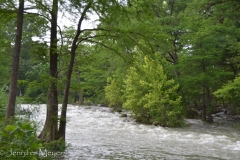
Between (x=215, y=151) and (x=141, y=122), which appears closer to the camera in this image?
(x=215, y=151)

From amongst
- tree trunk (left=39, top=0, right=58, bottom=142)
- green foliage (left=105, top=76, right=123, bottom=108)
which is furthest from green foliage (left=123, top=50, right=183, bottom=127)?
tree trunk (left=39, top=0, right=58, bottom=142)

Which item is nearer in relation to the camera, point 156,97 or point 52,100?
point 52,100

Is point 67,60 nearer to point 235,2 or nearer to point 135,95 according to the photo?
point 235,2

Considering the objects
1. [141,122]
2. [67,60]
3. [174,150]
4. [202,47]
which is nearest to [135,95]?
[141,122]

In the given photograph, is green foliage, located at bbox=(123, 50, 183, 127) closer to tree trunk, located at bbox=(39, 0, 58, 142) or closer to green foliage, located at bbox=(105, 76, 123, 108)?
green foliage, located at bbox=(105, 76, 123, 108)

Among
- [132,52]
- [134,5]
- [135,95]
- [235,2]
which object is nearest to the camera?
[134,5]

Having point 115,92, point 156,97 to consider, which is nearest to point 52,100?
point 156,97

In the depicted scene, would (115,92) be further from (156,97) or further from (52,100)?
(52,100)

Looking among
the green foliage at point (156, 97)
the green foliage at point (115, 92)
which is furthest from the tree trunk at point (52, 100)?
the green foliage at point (115, 92)

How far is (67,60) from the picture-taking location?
768cm

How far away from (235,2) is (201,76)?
6.99 m

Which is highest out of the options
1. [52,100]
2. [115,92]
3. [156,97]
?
[115,92]

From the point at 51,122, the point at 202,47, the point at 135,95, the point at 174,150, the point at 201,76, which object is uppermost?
the point at 202,47

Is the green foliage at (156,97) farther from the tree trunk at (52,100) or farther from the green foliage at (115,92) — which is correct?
the tree trunk at (52,100)
